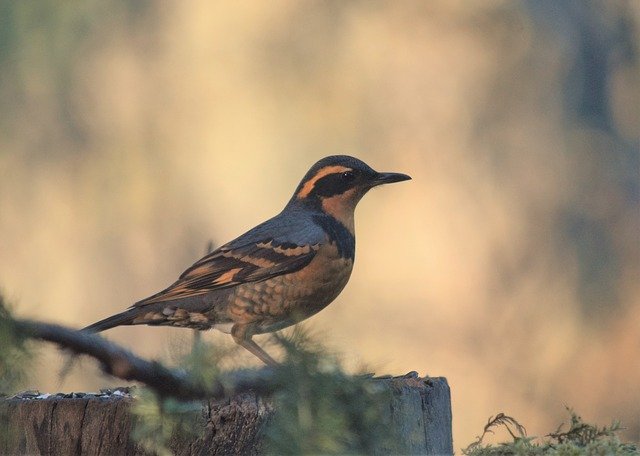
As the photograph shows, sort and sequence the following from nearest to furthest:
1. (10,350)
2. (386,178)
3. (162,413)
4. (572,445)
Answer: (10,350)
(162,413)
(572,445)
(386,178)

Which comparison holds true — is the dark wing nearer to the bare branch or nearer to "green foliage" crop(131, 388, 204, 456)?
"green foliage" crop(131, 388, 204, 456)

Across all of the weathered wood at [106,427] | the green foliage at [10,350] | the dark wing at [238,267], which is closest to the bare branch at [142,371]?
the green foliage at [10,350]

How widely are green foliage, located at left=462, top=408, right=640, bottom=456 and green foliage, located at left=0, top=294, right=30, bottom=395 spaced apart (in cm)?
204

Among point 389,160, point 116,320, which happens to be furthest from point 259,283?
point 389,160

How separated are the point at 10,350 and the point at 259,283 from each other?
11.2 feet

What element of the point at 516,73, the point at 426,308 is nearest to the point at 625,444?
the point at 426,308

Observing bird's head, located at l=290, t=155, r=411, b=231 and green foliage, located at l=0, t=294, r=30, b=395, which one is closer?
green foliage, located at l=0, t=294, r=30, b=395

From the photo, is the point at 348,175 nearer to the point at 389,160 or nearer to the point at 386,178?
the point at 386,178

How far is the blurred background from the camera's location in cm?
1034

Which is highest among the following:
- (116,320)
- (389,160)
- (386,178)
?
(389,160)

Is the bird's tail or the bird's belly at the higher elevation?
the bird's belly

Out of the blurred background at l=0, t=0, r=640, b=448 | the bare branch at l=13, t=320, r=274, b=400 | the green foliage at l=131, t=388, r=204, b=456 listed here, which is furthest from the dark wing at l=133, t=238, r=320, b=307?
the blurred background at l=0, t=0, r=640, b=448

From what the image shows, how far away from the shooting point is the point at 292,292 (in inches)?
205

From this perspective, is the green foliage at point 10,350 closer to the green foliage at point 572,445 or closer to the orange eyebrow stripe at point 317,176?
the green foliage at point 572,445
